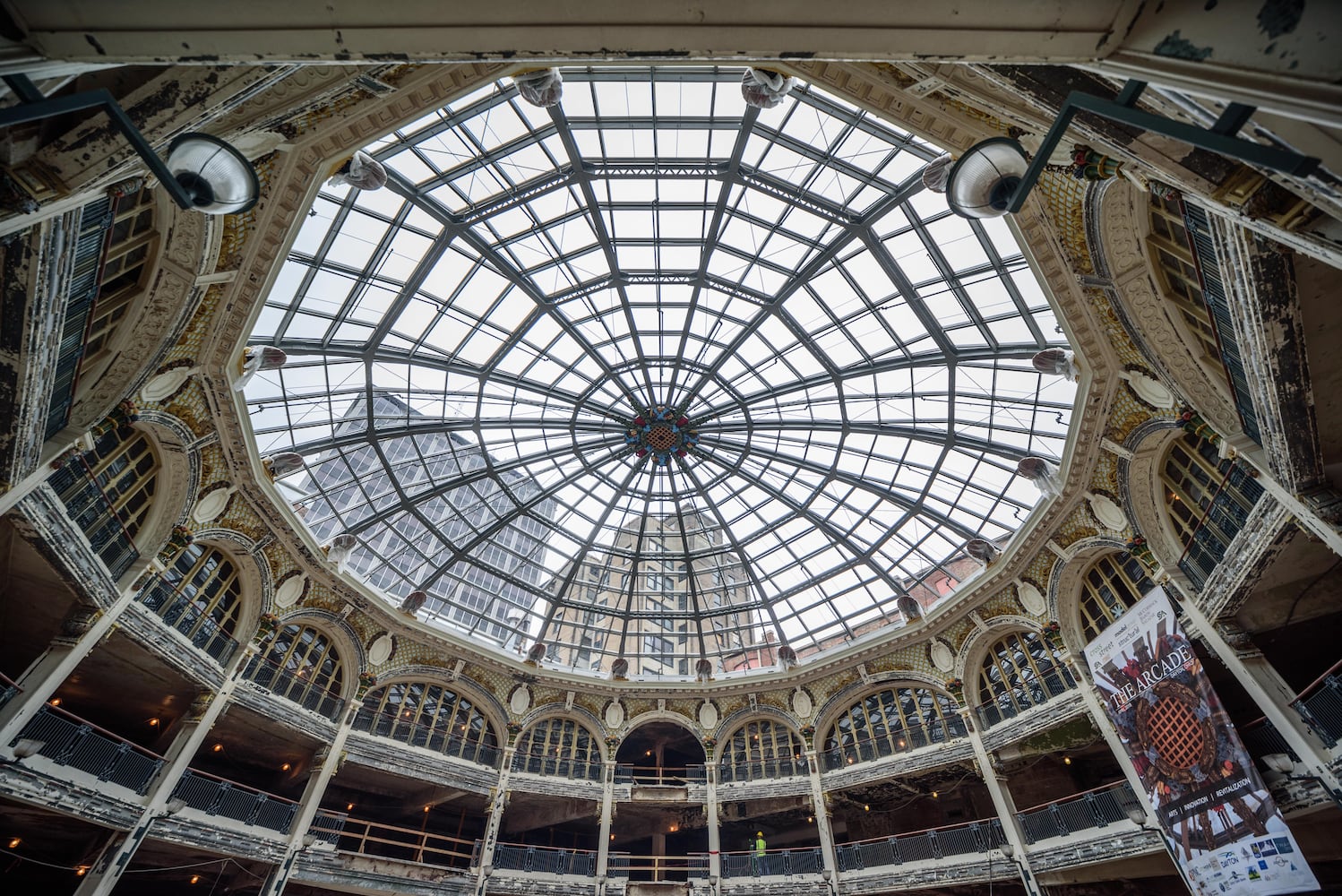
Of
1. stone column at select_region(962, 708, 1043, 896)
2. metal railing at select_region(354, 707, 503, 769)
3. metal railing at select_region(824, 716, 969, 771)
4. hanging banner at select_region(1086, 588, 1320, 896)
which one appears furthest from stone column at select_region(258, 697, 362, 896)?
hanging banner at select_region(1086, 588, 1320, 896)

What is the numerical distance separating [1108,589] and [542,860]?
21.2 metres

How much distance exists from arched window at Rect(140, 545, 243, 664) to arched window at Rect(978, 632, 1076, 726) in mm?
24735

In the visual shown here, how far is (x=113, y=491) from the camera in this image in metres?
15.2

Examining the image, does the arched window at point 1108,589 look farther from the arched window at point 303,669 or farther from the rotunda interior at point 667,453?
the arched window at point 303,669

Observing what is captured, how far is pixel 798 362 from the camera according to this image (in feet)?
65.4

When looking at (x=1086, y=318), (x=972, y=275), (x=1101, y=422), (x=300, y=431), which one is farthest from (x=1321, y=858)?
(x=300, y=431)

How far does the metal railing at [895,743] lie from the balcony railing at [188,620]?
69.5ft

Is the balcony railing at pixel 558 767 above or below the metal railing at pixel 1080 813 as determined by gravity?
above

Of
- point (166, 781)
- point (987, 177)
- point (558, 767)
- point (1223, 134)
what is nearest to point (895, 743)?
point (558, 767)

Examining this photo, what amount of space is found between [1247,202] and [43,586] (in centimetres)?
2218

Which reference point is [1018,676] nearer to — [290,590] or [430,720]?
[430,720]

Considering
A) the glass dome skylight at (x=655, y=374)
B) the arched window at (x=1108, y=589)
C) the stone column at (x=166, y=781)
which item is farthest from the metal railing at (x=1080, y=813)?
the stone column at (x=166, y=781)

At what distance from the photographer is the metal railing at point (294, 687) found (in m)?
19.9

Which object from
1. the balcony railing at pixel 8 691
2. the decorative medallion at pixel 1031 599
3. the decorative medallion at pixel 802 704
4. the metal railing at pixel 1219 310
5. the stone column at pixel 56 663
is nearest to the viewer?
the metal railing at pixel 1219 310
